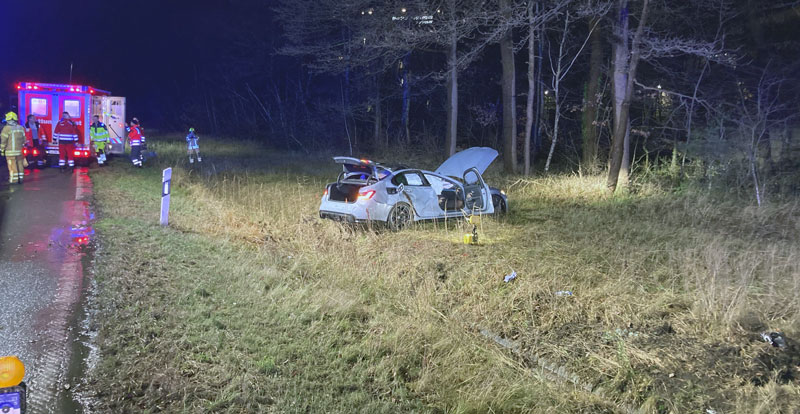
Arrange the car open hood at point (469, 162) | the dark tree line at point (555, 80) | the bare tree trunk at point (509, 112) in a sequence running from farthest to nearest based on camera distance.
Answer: the bare tree trunk at point (509, 112), the dark tree line at point (555, 80), the car open hood at point (469, 162)

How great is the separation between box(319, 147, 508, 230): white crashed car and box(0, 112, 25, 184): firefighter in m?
8.60

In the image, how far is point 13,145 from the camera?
1434 centimetres

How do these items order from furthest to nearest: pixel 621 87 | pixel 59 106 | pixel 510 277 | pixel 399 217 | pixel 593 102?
pixel 593 102 < pixel 59 106 < pixel 621 87 < pixel 399 217 < pixel 510 277

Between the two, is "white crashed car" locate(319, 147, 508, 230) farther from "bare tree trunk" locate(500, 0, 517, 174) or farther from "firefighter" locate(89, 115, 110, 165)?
"firefighter" locate(89, 115, 110, 165)

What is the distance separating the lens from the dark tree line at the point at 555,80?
623 inches

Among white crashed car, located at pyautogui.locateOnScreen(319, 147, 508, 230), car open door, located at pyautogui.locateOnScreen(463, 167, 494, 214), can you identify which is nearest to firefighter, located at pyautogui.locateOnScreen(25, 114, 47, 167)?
white crashed car, located at pyautogui.locateOnScreen(319, 147, 508, 230)

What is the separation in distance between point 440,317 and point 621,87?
12077mm

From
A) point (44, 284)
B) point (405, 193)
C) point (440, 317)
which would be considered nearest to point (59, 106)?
point (405, 193)

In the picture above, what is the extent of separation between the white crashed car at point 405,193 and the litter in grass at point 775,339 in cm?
537

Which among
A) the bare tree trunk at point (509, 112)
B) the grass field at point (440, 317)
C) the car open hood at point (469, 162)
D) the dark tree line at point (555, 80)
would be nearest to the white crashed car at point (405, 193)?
the car open hood at point (469, 162)

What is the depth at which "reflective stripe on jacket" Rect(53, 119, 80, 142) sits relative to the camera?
16906 mm

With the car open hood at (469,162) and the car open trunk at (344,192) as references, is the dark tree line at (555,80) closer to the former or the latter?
the car open hood at (469,162)

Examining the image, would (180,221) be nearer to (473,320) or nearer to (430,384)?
(473,320)

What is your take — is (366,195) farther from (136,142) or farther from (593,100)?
(136,142)
